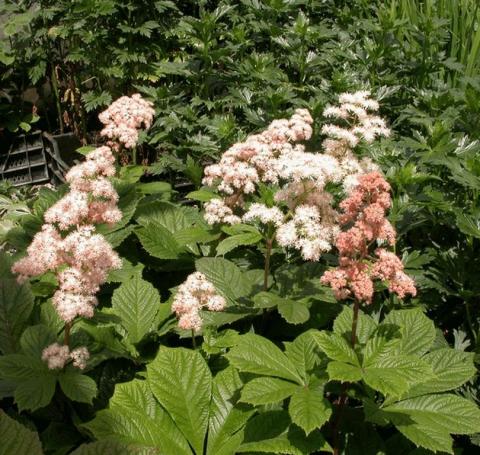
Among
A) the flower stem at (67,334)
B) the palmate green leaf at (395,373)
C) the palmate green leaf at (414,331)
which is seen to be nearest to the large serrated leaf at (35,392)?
the flower stem at (67,334)

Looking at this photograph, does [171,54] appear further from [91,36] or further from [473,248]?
[473,248]

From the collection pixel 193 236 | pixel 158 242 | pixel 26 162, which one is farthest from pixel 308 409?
pixel 26 162

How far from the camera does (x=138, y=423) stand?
1.81 meters

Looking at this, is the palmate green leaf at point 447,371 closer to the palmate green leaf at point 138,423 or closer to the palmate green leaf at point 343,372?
the palmate green leaf at point 343,372

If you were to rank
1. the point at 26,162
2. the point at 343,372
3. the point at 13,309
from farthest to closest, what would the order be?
the point at 26,162
the point at 13,309
the point at 343,372

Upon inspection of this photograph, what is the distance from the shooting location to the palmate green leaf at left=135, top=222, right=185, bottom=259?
8.68 ft

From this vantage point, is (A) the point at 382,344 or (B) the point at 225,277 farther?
(B) the point at 225,277

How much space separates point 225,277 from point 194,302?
402 mm

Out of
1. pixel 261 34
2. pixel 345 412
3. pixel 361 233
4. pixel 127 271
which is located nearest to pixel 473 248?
pixel 345 412

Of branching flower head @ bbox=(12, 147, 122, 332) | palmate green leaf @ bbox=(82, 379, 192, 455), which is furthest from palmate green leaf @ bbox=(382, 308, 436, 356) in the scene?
branching flower head @ bbox=(12, 147, 122, 332)

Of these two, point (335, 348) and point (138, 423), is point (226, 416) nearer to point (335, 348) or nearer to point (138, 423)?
point (138, 423)

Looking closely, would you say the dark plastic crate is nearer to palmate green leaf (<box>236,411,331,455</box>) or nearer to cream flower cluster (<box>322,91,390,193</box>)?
cream flower cluster (<box>322,91,390,193</box>)

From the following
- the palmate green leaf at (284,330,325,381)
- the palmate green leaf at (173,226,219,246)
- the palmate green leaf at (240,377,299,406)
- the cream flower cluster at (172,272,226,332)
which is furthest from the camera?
the palmate green leaf at (173,226,219,246)

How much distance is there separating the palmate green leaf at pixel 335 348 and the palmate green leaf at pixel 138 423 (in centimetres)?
56
